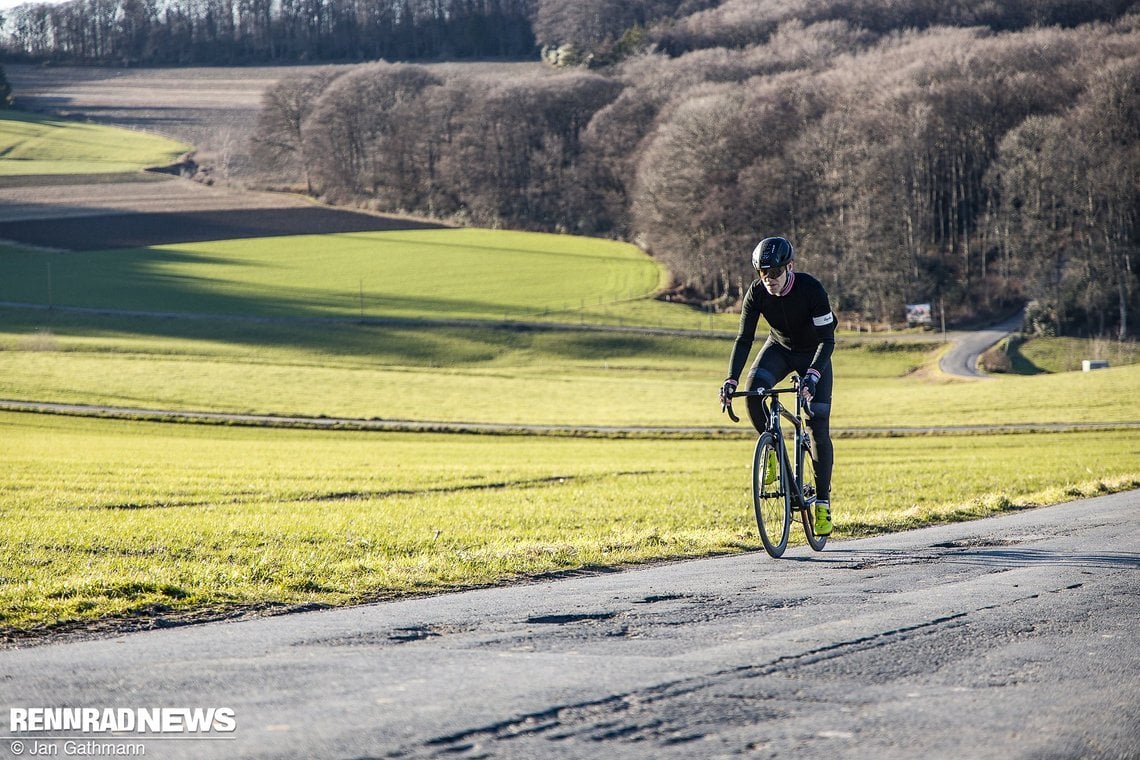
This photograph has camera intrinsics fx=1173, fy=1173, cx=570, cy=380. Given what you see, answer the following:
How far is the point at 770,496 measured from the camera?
1069cm

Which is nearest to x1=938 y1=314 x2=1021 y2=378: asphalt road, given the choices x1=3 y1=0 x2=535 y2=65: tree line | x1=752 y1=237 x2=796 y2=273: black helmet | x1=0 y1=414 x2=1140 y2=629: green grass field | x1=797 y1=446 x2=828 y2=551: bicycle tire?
x1=0 y1=414 x2=1140 y2=629: green grass field

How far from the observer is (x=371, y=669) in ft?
19.6

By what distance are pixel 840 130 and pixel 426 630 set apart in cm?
8972

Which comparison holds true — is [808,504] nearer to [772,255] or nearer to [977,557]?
[977,557]

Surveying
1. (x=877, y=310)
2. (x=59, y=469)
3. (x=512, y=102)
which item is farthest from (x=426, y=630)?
(x=512, y=102)

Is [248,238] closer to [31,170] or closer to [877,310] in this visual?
[31,170]

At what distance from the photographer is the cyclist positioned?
1026 cm

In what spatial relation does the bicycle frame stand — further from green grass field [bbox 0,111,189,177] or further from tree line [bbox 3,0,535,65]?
tree line [bbox 3,0,535,65]

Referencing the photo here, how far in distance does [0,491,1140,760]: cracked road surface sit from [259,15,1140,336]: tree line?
76.3 m

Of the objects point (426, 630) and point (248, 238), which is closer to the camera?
point (426, 630)

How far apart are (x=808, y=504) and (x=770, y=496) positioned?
0.58 m

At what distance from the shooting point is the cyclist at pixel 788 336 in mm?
10258

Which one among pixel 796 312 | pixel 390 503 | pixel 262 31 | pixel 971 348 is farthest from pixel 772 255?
pixel 262 31

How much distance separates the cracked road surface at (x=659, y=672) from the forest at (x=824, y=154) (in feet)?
248
